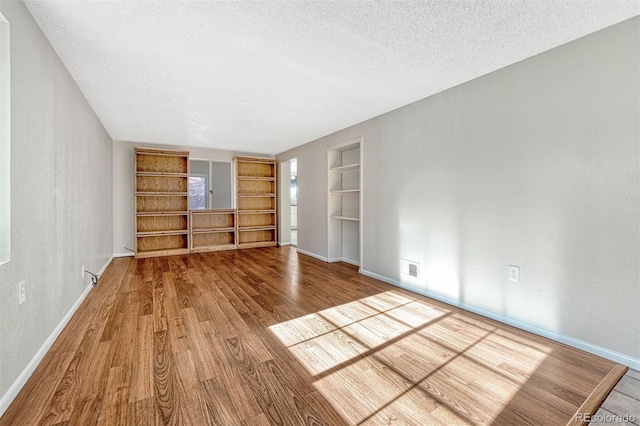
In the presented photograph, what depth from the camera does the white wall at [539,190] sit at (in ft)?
5.99

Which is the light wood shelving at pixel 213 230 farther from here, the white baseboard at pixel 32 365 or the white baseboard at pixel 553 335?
Result: the white baseboard at pixel 553 335

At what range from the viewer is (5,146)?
1481 mm

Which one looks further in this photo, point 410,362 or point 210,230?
point 210,230

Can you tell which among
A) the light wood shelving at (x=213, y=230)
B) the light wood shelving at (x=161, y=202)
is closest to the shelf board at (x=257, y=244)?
the light wood shelving at (x=213, y=230)

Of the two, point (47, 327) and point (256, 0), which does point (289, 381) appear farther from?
point (256, 0)

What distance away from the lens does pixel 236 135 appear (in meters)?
4.91

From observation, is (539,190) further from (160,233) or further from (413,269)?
(160,233)

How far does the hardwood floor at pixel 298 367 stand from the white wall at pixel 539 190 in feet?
0.92

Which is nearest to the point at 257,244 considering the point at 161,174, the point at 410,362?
the point at 161,174

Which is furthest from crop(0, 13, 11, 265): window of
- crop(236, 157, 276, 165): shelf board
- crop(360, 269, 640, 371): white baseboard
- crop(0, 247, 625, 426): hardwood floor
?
crop(236, 157, 276, 165): shelf board

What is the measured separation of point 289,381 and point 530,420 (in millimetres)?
1219

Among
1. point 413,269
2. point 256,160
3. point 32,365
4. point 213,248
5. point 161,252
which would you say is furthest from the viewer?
point 256,160

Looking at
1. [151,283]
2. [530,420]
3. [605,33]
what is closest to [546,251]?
[530,420]

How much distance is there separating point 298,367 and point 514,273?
1.90 meters
